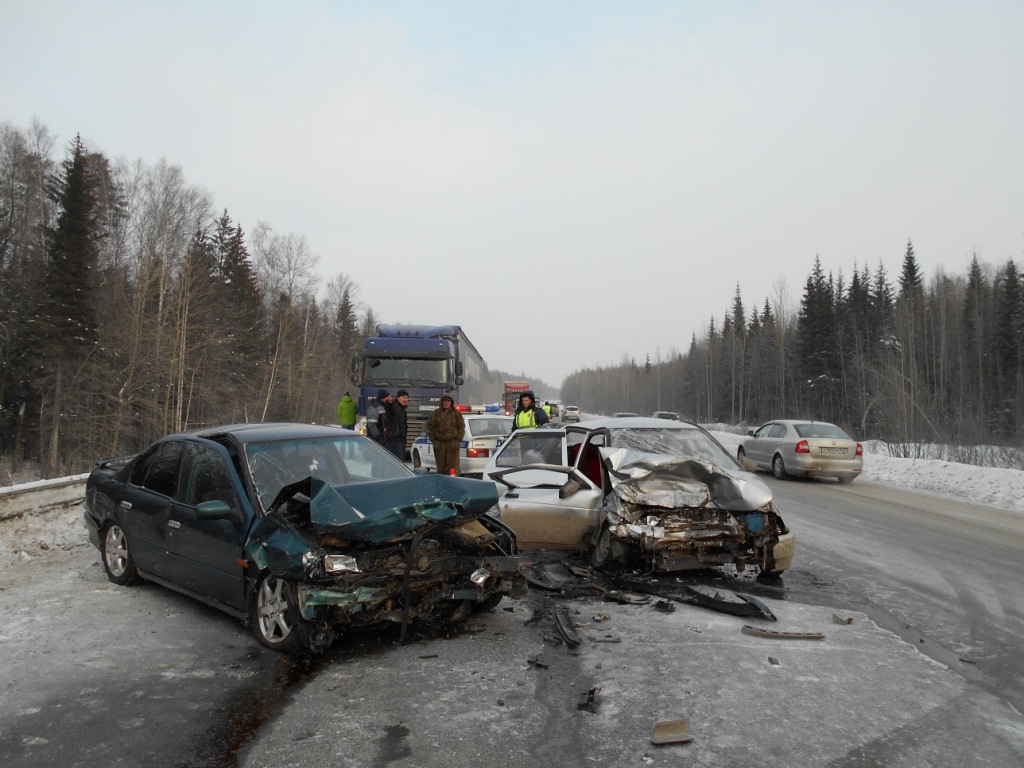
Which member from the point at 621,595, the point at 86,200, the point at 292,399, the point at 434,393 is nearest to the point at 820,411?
the point at 292,399

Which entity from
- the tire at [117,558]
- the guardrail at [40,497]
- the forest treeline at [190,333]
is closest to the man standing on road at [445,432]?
the guardrail at [40,497]

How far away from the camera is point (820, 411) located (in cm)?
6062

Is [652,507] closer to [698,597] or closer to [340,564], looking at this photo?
[698,597]

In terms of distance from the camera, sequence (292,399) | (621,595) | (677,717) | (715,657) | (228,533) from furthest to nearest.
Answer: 1. (292,399)
2. (621,595)
3. (228,533)
4. (715,657)
5. (677,717)

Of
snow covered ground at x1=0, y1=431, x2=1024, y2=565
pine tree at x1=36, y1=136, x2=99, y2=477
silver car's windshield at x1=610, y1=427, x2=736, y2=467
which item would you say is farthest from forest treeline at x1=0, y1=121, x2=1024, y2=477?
silver car's windshield at x1=610, y1=427, x2=736, y2=467

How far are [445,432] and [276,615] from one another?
716 cm

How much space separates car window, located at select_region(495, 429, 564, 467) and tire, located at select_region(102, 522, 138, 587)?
4079mm

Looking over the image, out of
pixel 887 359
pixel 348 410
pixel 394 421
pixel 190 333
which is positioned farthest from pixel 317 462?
pixel 887 359

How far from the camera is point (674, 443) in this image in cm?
773

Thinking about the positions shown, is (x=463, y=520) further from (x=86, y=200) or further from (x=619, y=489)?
(x=86, y=200)

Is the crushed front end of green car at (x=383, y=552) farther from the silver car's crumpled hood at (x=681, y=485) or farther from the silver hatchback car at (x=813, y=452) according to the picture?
the silver hatchback car at (x=813, y=452)

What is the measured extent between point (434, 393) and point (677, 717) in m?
16.5

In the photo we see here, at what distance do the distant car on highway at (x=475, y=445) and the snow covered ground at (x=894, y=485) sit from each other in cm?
630

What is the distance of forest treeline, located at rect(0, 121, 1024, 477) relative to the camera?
29547 millimetres
